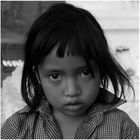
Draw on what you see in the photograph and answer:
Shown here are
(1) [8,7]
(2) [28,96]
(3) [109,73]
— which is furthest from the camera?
(1) [8,7]

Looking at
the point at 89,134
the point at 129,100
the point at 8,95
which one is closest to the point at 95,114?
the point at 89,134

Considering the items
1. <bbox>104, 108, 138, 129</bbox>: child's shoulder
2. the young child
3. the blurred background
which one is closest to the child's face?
the young child

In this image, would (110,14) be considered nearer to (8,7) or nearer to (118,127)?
(8,7)

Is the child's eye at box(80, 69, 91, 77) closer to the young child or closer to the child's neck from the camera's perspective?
the young child

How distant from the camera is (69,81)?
0.98 metres

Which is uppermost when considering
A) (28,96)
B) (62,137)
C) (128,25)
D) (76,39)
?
(128,25)

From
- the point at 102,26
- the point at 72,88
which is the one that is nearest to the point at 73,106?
the point at 72,88

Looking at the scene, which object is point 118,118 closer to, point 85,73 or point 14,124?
point 85,73

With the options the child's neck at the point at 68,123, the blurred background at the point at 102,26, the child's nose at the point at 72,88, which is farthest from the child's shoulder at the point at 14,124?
the blurred background at the point at 102,26

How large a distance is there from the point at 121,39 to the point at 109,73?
1386 millimetres

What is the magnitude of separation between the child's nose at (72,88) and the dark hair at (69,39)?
0.21 feet

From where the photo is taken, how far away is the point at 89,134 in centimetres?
108

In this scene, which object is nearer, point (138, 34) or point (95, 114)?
point (95, 114)

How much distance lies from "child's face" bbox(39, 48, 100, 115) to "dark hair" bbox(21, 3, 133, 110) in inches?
0.8
